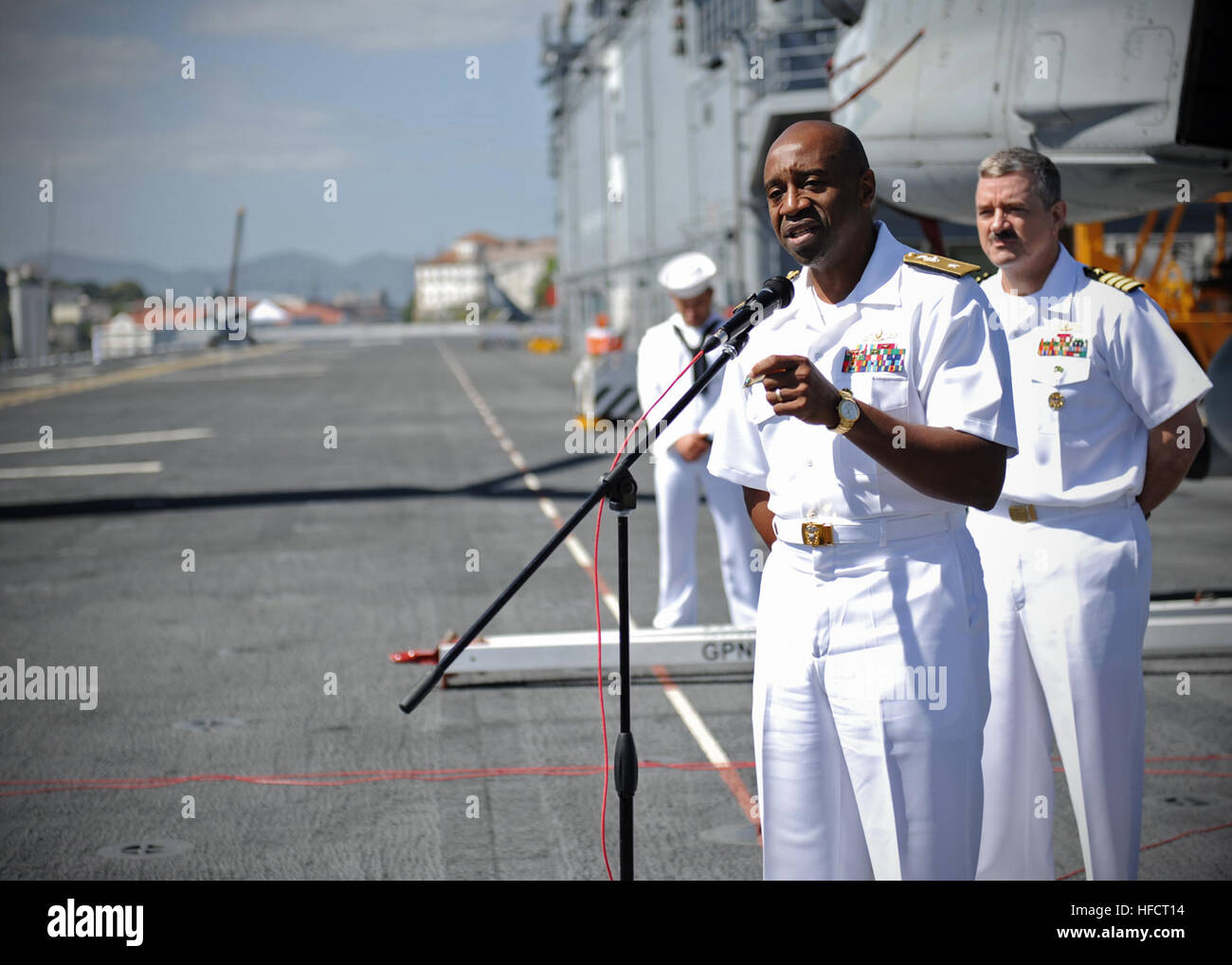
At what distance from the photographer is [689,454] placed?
7.06 metres

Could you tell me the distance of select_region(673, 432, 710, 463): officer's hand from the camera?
704 cm

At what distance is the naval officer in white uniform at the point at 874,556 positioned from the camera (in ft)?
8.75

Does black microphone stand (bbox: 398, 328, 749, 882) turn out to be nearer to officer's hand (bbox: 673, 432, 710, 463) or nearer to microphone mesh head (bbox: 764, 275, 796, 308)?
microphone mesh head (bbox: 764, 275, 796, 308)

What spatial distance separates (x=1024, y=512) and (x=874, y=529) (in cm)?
115

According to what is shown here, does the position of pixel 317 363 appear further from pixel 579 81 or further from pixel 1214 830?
pixel 1214 830

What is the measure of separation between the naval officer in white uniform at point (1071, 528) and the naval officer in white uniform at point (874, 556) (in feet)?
2.74

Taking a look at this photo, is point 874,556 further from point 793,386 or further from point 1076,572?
point 1076,572

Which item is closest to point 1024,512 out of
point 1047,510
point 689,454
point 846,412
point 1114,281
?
point 1047,510

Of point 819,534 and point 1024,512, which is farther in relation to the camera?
point 1024,512

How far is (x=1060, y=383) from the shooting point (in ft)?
12.1

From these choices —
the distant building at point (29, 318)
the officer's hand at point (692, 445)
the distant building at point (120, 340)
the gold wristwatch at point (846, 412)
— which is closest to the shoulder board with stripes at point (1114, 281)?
the gold wristwatch at point (846, 412)

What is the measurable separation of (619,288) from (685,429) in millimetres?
44911
